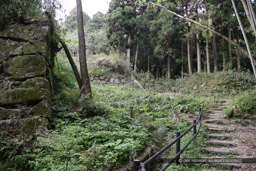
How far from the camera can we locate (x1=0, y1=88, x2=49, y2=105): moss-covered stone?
5566mm

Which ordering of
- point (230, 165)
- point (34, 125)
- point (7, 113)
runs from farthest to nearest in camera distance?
point (7, 113), point (34, 125), point (230, 165)

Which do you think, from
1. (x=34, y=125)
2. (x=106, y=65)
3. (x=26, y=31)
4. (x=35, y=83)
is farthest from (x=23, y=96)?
(x=106, y=65)

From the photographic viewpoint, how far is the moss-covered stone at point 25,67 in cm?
621

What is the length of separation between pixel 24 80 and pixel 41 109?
4.32ft

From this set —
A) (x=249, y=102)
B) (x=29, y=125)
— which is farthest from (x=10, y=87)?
(x=249, y=102)

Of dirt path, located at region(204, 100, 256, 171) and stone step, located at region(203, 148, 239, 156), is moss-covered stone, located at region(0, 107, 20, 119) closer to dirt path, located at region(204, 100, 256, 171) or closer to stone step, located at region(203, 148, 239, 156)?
dirt path, located at region(204, 100, 256, 171)

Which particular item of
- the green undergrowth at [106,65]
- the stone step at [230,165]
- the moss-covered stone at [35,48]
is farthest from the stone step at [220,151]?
the green undergrowth at [106,65]

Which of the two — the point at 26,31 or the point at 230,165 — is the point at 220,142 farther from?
the point at 26,31

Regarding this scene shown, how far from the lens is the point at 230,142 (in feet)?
21.7

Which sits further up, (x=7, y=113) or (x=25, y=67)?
(x=25, y=67)

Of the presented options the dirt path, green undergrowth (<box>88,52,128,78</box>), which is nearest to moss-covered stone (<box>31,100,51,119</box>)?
the dirt path

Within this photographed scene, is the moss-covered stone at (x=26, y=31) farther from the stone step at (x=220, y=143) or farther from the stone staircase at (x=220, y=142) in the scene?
the stone step at (x=220, y=143)

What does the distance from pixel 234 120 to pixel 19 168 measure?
9408 mm

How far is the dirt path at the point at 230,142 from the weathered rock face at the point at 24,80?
5.10m
